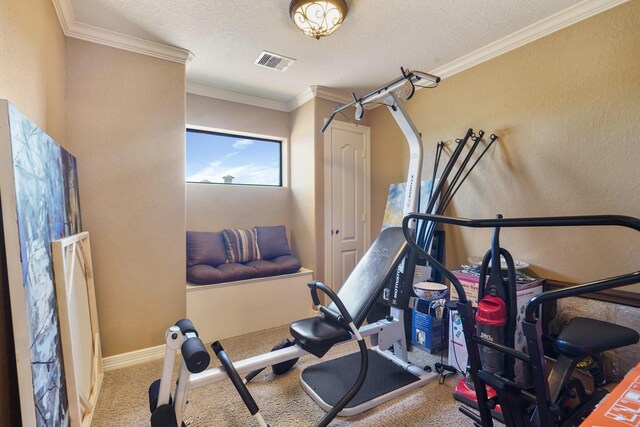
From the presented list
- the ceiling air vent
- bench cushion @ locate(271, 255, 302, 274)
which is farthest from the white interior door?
the ceiling air vent

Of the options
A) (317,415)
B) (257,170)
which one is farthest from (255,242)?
(317,415)

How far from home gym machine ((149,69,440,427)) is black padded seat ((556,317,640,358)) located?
0.88 meters

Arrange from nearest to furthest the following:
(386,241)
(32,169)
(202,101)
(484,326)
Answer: (32,169)
(484,326)
(386,241)
(202,101)

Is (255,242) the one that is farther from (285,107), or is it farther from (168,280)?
(285,107)

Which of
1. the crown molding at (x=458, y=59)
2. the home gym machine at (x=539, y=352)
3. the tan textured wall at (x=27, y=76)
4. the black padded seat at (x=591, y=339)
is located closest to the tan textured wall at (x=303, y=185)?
the crown molding at (x=458, y=59)

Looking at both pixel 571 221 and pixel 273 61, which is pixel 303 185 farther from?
pixel 571 221

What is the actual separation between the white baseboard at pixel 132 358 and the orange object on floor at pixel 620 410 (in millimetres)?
2800

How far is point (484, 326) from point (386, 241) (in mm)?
935

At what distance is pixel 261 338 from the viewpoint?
9.42 feet

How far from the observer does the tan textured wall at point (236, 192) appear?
3316 mm

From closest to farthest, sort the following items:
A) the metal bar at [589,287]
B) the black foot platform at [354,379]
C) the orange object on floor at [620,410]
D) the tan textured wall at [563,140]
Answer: the orange object on floor at [620,410], the metal bar at [589,287], the black foot platform at [354,379], the tan textured wall at [563,140]

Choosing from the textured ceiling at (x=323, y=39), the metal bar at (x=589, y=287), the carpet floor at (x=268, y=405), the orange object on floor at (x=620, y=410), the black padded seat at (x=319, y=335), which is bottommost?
the carpet floor at (x=268, y=405)

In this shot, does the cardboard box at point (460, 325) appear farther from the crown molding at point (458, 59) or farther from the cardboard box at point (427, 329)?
the crown molding at point (458, 59)

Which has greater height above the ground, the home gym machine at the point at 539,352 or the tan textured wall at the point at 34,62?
the tan textured wall at the point at 34,62
